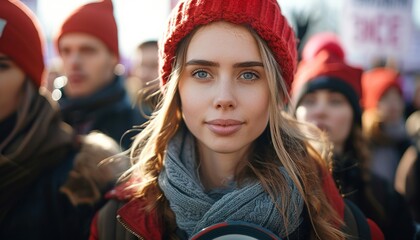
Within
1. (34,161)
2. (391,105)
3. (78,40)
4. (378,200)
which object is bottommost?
(378,200)

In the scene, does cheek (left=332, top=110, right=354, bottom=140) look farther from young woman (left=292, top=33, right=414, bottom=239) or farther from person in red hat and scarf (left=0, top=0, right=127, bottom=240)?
person in red hat and scarf (left=0, top=0, right=127, bottom=240)

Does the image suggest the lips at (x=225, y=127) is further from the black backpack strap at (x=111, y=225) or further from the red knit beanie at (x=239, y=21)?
the black backpack strap at (x=111, y=225)

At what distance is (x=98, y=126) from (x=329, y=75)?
5.78 feet

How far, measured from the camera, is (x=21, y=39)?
2557 mm

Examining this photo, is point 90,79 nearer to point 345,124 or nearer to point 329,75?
point 329,75

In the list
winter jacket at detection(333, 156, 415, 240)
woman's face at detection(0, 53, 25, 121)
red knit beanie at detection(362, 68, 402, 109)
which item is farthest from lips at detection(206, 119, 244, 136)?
red knit beanie at detection(362, 68, 402, 109)

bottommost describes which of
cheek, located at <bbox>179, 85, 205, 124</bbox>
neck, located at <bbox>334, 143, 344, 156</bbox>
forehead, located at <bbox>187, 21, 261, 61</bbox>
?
neck, located at <bbox>334, 143, 344, 156</bbox>

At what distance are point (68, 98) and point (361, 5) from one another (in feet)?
14.5

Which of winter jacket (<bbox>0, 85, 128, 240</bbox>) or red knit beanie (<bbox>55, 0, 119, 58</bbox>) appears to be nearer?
winter jacket (<bbox>0, 85, 128, 240</bbox>)

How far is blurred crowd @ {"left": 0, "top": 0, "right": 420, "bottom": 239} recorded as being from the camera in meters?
2.43

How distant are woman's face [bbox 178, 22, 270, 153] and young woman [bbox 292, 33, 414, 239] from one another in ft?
3.37

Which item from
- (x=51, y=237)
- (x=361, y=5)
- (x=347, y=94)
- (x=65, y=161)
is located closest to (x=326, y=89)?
(x=347, y=94)

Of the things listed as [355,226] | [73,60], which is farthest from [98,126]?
[355,226]

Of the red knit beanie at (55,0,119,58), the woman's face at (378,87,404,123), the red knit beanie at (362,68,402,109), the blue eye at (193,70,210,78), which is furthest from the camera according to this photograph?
the red knit beanie at (362,68,402,109)
